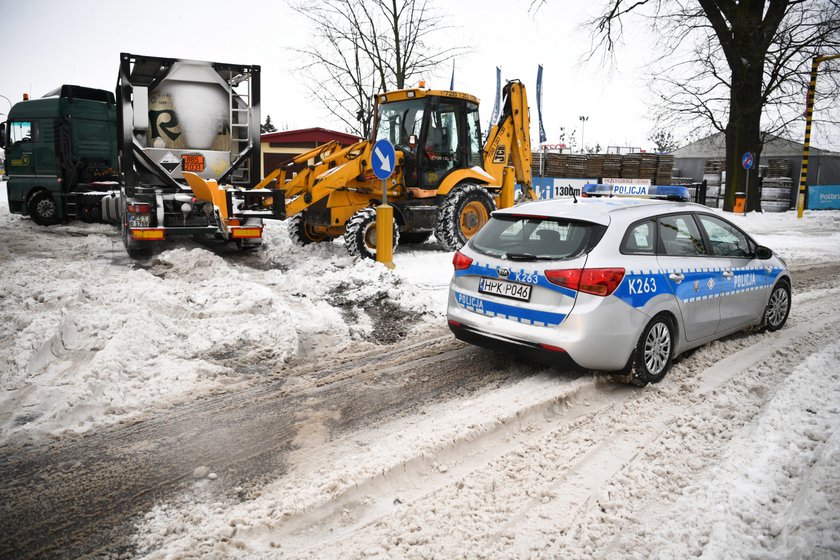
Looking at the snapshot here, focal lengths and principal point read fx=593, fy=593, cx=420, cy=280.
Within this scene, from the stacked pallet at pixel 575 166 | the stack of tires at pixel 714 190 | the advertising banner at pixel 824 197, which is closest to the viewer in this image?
the advertising banner at pixel 824 197

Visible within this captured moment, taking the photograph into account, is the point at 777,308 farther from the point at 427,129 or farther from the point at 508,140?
the point at 508,140

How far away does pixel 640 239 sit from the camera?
5.14 m

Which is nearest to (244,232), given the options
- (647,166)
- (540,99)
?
(540,99)

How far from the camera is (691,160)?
37.2 metres

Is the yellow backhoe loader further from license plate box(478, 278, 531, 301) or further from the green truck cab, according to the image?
the green truck cab

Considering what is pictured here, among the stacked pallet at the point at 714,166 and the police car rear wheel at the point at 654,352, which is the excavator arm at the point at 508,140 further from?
the stacked pallet at the point at 714,166

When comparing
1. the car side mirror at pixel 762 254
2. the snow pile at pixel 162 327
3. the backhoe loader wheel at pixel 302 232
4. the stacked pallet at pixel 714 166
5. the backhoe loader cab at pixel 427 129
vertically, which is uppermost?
A: the stacked pallet at pixel 714 166

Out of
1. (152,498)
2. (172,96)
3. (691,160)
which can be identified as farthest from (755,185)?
(152,498)

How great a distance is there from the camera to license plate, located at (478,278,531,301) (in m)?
4.97

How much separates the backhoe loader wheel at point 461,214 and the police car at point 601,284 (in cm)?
627

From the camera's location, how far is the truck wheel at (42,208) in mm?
16766

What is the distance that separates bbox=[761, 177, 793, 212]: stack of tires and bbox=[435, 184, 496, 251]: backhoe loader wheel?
2231 cm

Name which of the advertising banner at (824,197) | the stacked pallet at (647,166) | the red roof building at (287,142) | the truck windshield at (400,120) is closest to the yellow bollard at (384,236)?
the truck windshield at (400,120)

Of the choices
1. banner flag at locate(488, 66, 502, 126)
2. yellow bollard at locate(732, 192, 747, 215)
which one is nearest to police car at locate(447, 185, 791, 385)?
yellow bollard at locate(732, 192, 747, 215)
